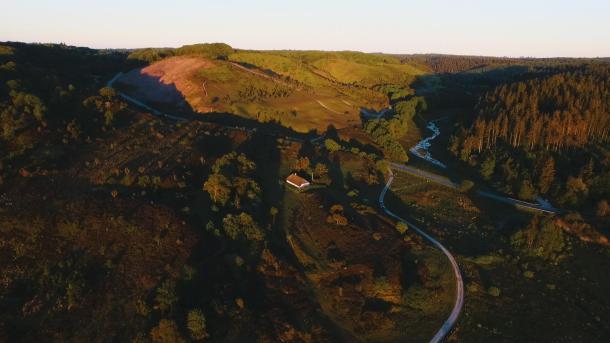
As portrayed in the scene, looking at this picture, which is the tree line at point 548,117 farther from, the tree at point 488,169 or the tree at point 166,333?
the tree at point 166,333

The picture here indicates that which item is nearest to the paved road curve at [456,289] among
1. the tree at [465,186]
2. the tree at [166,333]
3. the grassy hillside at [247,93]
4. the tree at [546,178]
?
the tree at [465,186]

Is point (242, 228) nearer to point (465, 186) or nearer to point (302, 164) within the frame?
point (302, 164)

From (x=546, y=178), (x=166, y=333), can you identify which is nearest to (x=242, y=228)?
(x=166, y=333)

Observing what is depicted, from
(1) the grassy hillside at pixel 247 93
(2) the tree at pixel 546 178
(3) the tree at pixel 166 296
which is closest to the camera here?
(3) the tree at pixel 166 296

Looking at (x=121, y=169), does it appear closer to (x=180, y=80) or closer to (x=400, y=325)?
(x=400, y=325)

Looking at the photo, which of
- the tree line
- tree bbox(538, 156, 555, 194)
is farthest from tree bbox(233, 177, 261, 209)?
the tree line

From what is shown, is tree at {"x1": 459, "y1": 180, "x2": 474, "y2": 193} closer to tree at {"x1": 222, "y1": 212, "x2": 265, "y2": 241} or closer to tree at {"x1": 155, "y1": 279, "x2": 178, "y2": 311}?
tree at {"x1": 222, "y1": 212, "x2": 265, "y2": 241}
